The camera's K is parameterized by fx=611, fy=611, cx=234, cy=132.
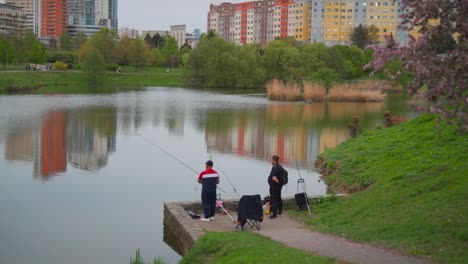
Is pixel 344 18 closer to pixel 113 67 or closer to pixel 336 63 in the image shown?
pixel 336 63

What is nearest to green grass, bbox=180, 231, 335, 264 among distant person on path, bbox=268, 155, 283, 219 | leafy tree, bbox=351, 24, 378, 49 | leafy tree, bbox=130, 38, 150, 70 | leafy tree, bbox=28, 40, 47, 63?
distant person on path, bbox=268, 155, 283, 219

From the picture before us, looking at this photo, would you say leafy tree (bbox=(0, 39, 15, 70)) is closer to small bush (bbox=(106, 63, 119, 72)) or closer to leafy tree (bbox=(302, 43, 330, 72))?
small bush (bbox=(106, 63, 119, 72))

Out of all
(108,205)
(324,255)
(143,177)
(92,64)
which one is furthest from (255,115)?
(92,64)

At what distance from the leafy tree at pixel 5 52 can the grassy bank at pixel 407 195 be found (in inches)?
3190

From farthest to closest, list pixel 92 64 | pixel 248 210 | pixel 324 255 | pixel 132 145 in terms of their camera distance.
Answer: pixel 92 64 → pixel 132 145 → pixel 248 210 → pixel 324 255

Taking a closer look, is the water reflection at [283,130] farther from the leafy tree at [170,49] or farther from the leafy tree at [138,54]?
the leafy tree at [170,49]

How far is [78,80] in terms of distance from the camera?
9281 centimetres

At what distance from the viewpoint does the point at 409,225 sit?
12078 millimetres

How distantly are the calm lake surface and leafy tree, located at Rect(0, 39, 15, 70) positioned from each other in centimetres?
4664

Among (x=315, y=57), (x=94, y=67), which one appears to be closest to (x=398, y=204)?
(x=315, y=57)

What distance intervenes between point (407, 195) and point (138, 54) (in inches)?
4136

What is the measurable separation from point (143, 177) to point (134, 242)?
7.85 meters

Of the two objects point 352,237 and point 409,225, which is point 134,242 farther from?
point 409,225

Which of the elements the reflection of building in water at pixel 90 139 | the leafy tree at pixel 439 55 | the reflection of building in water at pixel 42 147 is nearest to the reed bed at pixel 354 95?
the reflection of building in water at pixel 90 139
